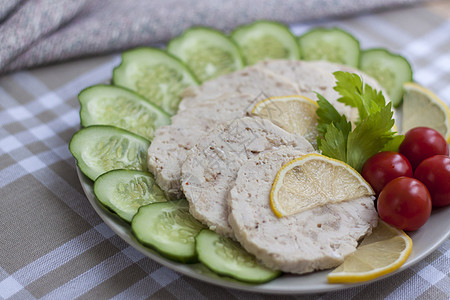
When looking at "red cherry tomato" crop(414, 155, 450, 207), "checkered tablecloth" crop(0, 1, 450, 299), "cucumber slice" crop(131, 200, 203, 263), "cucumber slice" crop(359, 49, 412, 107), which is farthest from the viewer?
"cucumber slice" crop(359, 49, 412, 107)

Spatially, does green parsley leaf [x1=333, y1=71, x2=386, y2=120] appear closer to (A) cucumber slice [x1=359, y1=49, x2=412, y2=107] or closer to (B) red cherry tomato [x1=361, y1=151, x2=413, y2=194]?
(B) red cherry tomato [x1=361, y1=151, x2=413, y2=194]

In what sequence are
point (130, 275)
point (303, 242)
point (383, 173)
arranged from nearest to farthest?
point (303, 242)
point (130, 275)
point (383, 173)

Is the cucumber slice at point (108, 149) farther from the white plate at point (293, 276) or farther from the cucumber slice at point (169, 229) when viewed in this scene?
the cucumber slice at point (169, 229)

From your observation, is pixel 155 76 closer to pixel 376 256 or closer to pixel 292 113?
pixel 292 113

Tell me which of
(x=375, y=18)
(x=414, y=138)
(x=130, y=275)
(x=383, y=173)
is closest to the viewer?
(x=130, y=275)

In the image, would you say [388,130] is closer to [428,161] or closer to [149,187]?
[428,161]

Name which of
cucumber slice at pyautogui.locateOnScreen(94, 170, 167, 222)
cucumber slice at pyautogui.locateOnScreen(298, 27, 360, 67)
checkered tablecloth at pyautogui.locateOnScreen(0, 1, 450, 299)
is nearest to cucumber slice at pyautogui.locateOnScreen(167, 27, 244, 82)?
cucumber slice at pyautogui.locateOnScreen(298, 27, 360, 67)

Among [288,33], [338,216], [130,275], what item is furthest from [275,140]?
[288,33]
